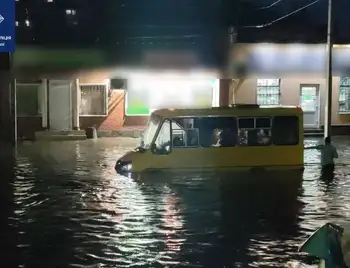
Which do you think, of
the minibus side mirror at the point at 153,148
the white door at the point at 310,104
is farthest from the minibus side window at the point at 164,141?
the white door at the point at 310,104

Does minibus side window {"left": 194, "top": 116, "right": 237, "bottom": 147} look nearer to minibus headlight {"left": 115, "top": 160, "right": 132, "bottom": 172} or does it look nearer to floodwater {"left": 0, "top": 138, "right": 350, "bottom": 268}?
floodwater {"left": 0, "top": 138, "right": 350, "bottom": 268}

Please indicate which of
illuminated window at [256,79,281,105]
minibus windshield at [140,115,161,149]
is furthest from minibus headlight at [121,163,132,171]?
illuminated window at [256,79,281,105]

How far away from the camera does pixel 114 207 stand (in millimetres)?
13008

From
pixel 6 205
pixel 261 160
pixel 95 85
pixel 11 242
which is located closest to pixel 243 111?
pixel 261 160

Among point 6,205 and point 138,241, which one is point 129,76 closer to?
point 6,205

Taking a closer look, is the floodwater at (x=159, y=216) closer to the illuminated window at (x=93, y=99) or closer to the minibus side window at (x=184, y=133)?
the minibus side window at (x=184, y=133)

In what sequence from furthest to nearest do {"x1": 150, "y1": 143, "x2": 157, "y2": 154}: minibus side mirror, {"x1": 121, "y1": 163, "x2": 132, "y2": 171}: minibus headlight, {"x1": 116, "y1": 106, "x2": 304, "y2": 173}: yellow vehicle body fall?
1. {"x1": 121, "y1": 163, "x2": 132, "y2": 171}: minibus headlight
2. {"x1": 116, "y1": 106, "x2": 304, "y2": 173}: yellow vehicle body
3. {"x1": 150, "y1": 143, "x2": 157, "y2": 154}: minibus side mirror

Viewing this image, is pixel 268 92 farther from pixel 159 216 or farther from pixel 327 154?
pixel 159 216

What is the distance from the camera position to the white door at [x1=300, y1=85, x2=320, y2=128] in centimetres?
3219

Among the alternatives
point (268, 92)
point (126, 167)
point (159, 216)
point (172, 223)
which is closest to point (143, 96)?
point (268, 92)

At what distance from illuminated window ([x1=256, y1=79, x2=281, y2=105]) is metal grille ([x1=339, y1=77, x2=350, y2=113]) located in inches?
127

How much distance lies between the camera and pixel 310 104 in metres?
32.4

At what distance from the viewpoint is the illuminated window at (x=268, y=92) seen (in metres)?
31.8

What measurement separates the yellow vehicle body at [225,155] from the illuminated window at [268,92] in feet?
45.7
